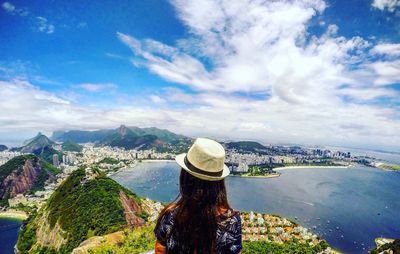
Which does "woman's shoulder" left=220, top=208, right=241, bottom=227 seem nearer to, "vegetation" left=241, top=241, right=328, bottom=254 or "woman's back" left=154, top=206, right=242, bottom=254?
"woman's back" left=154, top=206, right=242, bottom=254

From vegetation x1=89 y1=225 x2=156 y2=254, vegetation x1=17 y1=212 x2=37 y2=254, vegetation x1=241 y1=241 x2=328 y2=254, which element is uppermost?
vegetation x1=241 y1=241 x2=328 y2=254

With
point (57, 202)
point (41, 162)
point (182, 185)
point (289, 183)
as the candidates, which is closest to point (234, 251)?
point (182, 185)

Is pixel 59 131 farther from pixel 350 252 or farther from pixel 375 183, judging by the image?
pixel 350 252

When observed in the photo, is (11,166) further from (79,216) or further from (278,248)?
(278,248)

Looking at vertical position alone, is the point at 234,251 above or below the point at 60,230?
above

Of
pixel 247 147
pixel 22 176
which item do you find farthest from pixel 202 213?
pixel 247 147

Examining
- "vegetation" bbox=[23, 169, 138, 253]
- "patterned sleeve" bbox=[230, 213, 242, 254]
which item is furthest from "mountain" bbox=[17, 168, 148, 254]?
"patterned sleeve" bbox=[230, 213, 242, 254]
